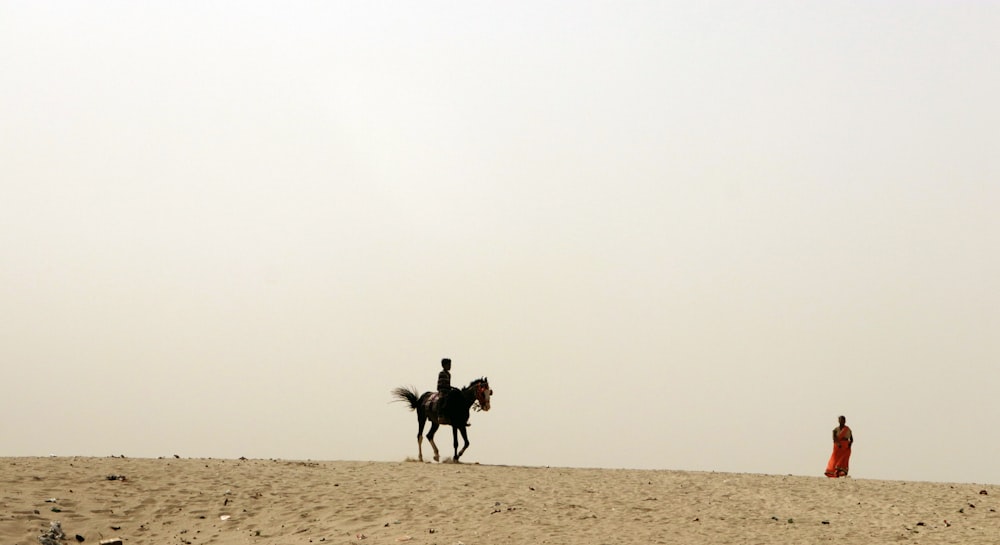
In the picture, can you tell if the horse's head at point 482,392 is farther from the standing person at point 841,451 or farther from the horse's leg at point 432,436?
the standing person at point 841,451

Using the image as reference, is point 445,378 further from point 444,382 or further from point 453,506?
point 453,506

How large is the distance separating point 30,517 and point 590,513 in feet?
33.0

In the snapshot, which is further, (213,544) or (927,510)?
(927,510)

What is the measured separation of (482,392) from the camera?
25.2 metres

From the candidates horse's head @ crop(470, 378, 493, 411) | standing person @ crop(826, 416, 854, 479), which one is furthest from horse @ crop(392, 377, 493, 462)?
standing person @ crop(826, 416, 854, 479)

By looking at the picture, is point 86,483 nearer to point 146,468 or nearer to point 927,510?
point 146,468

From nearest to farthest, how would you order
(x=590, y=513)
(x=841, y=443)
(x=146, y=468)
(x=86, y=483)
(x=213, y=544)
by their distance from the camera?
(x=213, y=544), (x=590, y=513), (x=86, y=483), (x=146, y=468), (x=841, y=443)

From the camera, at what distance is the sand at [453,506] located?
17109 mm

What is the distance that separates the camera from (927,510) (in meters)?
19.5

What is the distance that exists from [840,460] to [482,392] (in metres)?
9.43

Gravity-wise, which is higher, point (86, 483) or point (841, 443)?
Result: point (841, 443)

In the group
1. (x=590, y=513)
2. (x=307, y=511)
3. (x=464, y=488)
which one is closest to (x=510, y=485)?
(x=464, y=488)

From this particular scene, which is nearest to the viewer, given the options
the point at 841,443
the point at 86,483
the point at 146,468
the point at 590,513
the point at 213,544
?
the point at 213,544

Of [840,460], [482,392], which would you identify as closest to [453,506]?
[482,392]
